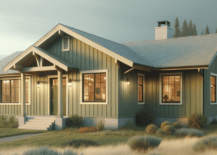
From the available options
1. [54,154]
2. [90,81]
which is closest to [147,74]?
[90,81]

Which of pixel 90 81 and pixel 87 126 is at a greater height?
pixel 90 81

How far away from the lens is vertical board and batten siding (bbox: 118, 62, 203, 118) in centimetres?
1441

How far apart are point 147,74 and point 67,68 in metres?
4.50

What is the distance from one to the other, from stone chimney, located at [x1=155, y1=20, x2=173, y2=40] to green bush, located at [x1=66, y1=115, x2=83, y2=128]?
401 inches

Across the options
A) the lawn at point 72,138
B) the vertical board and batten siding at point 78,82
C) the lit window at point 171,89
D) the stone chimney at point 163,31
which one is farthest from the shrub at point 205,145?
the stone chimney at point 163,31

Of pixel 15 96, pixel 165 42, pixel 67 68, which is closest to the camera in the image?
pixel 67 68

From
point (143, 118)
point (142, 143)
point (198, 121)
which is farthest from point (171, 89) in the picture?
point (142, 143)

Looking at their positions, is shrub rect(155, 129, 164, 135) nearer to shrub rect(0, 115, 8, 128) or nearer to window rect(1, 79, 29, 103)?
shrub rect(0, 115, 8, 128)

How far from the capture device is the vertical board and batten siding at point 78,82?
46.3ft

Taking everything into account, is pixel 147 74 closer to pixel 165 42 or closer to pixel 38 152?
pixel 165 42

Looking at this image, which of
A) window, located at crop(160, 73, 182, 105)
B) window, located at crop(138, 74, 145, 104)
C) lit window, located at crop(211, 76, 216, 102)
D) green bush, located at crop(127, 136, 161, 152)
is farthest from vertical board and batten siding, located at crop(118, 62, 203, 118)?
green bush, located at crop(127, 136, 161, 152)

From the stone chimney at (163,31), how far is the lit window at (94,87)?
8898 mm

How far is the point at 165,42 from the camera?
19.1 meters

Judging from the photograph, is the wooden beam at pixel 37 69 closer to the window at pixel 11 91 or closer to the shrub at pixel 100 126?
the window at pixel 11 91
